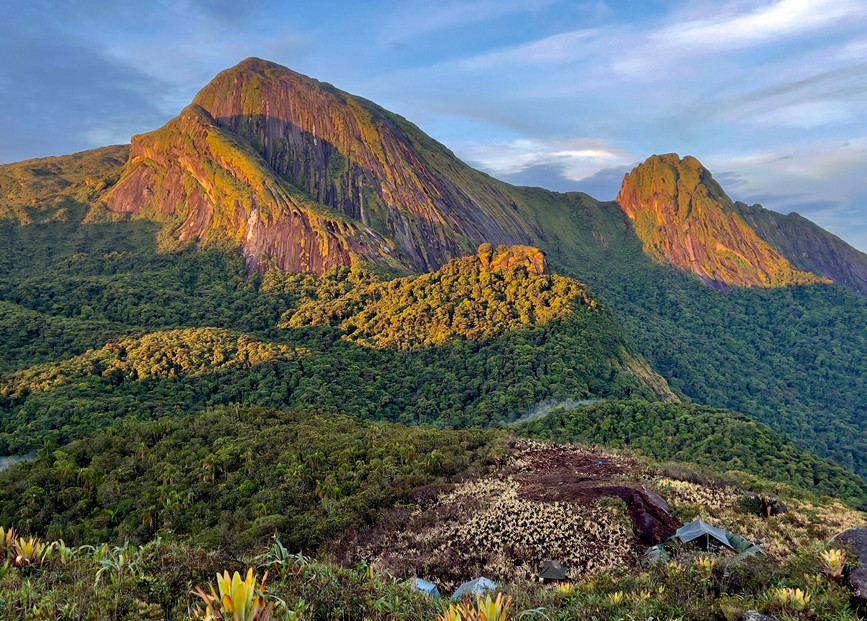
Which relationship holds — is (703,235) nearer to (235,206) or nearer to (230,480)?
(235,206)

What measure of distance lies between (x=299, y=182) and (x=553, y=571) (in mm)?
133794

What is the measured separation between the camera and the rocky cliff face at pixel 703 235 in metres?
162

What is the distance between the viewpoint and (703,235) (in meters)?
176

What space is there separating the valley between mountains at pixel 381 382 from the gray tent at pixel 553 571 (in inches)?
15.2

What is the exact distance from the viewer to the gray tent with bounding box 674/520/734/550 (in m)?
15.1

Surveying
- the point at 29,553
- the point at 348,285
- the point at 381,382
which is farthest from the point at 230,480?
the point at 348,285

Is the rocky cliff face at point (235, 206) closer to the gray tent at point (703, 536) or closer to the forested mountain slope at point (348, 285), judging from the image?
the forested mountain slope at point (348, 285)

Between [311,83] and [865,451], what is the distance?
158m

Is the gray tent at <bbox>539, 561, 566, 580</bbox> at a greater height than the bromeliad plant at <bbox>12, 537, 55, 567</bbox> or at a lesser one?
lesser

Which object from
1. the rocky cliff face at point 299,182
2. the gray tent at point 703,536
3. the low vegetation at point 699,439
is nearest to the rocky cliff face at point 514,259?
the rocky cliff face at point 299,182

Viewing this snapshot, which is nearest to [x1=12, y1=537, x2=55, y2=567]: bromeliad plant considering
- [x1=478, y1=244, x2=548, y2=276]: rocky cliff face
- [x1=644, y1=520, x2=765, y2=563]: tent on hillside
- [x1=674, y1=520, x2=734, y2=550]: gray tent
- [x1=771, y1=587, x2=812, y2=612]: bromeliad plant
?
[x1=771, y1=587, x2=812, y2=612]: bromeliad plant

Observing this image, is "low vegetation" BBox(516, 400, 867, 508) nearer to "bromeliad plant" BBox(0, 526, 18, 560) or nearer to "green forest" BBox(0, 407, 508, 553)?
"green forest" BBox(0, 407, 508, 553)

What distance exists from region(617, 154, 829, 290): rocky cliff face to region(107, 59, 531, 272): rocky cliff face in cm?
6443

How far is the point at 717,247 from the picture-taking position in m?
171
